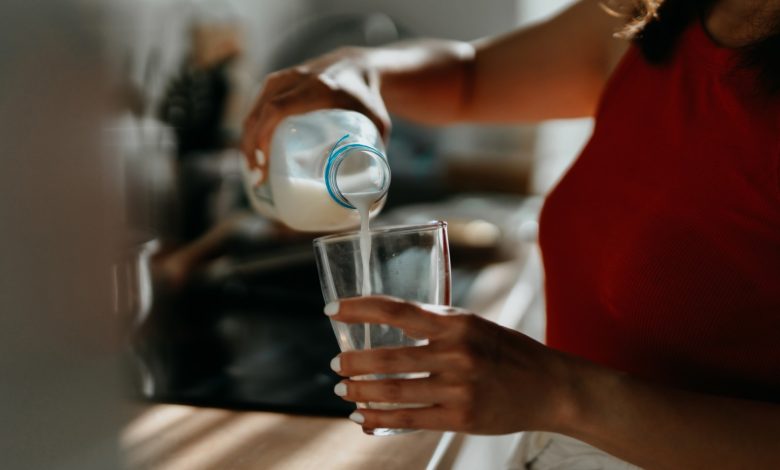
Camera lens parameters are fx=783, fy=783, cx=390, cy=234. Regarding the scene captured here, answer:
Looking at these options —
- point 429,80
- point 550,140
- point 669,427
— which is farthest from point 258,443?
point 550,140

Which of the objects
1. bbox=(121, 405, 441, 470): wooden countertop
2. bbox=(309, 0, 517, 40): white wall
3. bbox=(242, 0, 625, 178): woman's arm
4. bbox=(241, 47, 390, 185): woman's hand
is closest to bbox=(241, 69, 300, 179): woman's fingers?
bbox=(241, 47, 390, 185): woman's hand

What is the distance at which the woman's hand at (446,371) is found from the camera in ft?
1.49

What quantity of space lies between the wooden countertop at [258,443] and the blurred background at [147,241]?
0.07ft

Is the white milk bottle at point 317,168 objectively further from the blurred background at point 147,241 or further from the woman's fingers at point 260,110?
the blurred background at point 147,241

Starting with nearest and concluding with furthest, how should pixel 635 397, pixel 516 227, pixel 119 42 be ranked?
pixel 635 397 → pixel 119 42 → pixel 516 227

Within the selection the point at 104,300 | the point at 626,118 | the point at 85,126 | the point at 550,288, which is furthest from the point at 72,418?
the point at 626,118

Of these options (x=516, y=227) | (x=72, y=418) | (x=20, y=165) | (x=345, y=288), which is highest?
(x=20, y=165)

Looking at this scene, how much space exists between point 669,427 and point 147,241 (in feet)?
1.82

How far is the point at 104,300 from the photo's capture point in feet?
2.31

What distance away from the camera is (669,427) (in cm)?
53

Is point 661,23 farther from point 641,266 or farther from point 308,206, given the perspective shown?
point 308,206

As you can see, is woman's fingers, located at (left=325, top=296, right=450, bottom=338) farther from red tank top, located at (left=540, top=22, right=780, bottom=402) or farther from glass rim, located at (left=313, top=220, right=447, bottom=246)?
red tank top, located at (left=540, top=22, right=780, bottom=402)

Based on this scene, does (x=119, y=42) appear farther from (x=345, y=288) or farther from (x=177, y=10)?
(x=345, y=288)

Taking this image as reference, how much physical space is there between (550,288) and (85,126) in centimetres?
46
